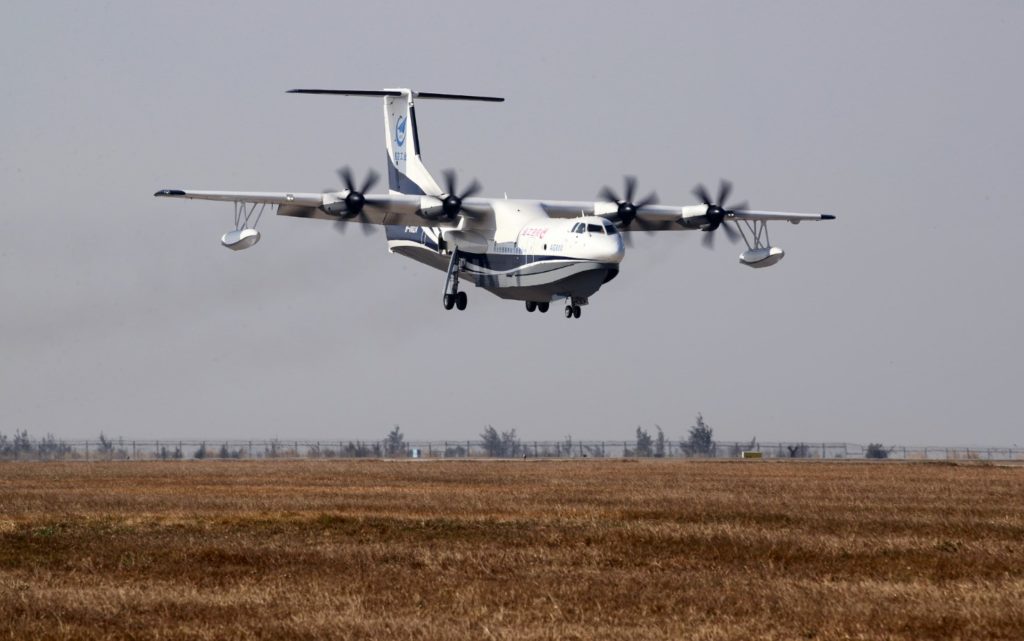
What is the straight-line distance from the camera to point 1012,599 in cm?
1599

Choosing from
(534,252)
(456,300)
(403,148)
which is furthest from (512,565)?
(403,148)

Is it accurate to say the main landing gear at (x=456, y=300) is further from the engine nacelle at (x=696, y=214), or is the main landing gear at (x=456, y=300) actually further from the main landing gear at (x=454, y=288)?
the engine nacelle at (x=696, y=214)

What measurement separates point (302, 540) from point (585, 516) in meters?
6.73

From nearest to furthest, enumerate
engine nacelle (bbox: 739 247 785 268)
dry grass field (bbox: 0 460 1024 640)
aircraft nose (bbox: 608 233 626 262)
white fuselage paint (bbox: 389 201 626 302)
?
dry grass field (bbox: 0 460 1024 640) < aircraft nose (bbox: 608 233 626 262) < white fuselage paint (bbox: 389 201 626 302) < engine nacelle (bbox: 739 247 785 268)

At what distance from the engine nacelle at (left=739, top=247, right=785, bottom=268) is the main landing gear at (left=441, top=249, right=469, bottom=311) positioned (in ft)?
35.8

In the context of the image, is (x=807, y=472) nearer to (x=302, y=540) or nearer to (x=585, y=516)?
(x=585, y=516)

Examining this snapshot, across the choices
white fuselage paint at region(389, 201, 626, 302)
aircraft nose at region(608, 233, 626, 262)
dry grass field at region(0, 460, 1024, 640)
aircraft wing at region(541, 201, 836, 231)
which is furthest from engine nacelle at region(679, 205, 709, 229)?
dry grass field at region(0, 460, 1024, 640)

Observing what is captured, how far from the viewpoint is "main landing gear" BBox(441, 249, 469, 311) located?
54.7m

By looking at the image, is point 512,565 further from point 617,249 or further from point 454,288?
point 454,288

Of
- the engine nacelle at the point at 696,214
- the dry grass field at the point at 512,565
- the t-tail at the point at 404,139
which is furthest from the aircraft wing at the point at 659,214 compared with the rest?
the dry grass field at the point at 512,565

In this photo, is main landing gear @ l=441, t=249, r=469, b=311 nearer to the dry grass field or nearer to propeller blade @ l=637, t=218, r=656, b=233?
propeller blade @ l=637, t=218, r=656, b=233

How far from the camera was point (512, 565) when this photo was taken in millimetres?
19328

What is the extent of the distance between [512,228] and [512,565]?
3341 centimetres

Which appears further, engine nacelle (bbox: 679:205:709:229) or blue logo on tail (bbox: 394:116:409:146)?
blue logo on tail (bbox: 394:116:409:146)
